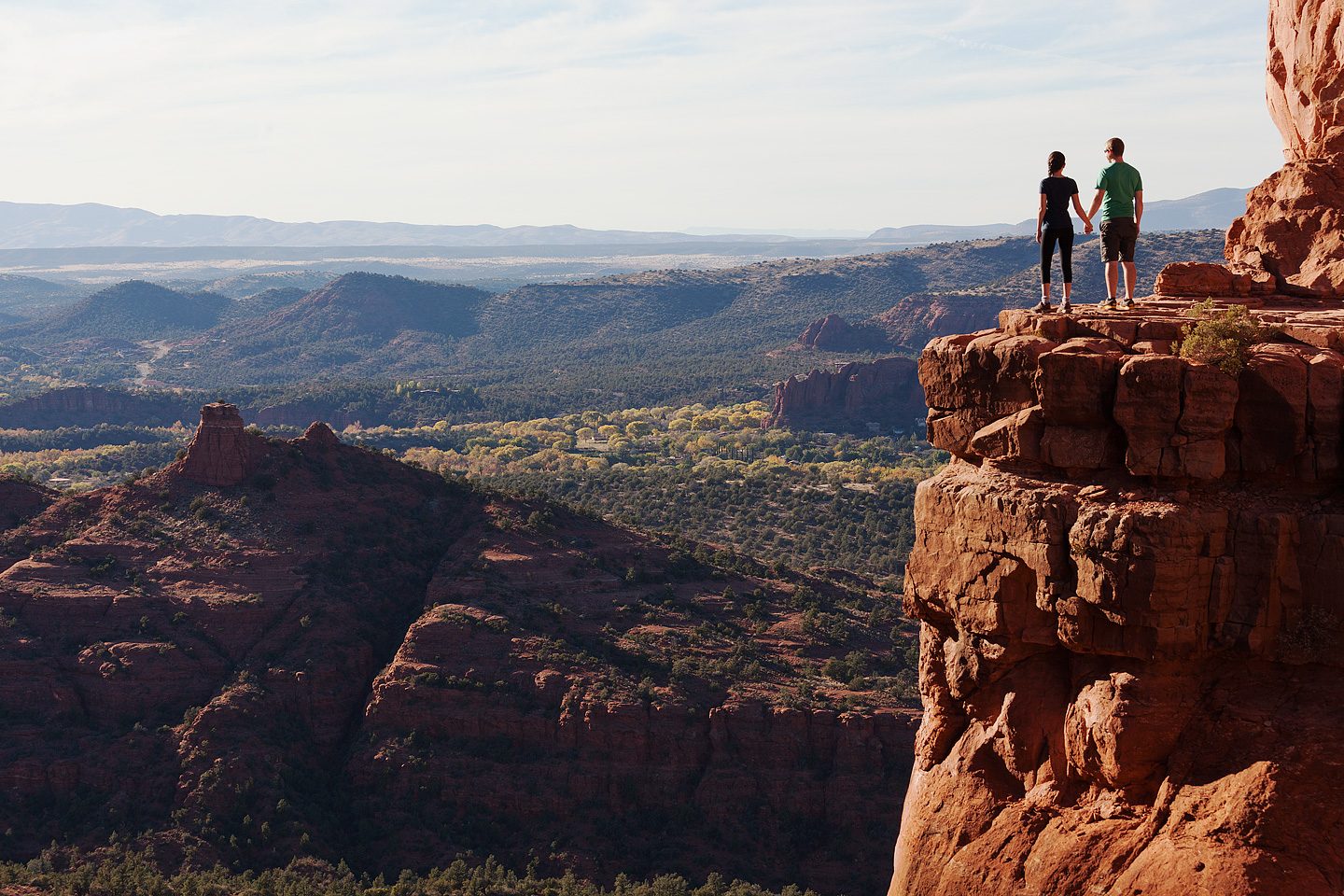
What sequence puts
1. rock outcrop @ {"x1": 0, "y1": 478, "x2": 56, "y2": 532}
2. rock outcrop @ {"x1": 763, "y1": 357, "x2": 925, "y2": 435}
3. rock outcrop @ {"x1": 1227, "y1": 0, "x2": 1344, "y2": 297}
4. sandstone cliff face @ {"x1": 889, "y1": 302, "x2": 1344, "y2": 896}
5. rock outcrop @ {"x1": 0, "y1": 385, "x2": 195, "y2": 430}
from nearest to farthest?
1. sandstone cliff face @ {"x1": 889, "y1": 302, "x2": 1344, "y2": 896}
2. rock outcrop @ {"x1": 1227, "y1": 0, "x2": 1344, "y2": 297}
3. rock outcrop @ {"x1": 0, "y1": 478, "x2": 56, "y2": 532}
4. rock outcrop @ {"x1": 763, "y1": 357, "x2": 925, "y2": 435}
5. rock outcrop @ {"x1": 0, "y1": 385, "x2": 195, "y2": 430}

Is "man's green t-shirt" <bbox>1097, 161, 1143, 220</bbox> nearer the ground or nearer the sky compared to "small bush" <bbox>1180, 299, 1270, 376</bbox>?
nearer the sky

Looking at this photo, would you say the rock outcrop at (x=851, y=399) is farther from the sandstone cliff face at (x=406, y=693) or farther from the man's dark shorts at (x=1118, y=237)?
the man's dark shorts at (x=1118, y=237)

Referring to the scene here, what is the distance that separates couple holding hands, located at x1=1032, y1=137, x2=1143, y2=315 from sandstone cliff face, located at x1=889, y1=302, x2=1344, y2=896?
2.33 m

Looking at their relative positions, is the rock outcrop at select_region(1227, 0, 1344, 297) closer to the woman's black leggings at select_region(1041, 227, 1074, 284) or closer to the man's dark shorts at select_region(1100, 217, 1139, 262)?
the man's dark shorts at select_region(1100, 217, 1139, 262)

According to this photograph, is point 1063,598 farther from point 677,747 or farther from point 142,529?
point 142,529

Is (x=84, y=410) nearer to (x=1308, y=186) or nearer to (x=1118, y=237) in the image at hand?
(x=1308, y=186)

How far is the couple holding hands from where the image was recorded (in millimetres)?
20016

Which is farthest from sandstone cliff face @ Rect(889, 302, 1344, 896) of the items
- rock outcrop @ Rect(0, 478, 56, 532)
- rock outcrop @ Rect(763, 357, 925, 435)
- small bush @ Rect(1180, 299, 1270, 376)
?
rock outcrop @ Rect(763, 357, 925, 435)

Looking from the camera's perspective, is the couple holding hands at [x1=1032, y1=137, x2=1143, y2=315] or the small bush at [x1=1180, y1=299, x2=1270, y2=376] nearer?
the small bush at [x1=1180, y1=299, x2=1270, y2=376]

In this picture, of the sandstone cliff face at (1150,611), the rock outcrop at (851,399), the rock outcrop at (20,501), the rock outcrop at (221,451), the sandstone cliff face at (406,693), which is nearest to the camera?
the sandstone cliff face at (1150,611)

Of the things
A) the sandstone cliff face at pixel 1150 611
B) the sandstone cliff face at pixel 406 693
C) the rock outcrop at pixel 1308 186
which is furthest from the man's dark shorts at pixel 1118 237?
the sandstone cliff face at pixel 406 693

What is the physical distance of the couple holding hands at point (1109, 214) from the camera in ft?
65.7

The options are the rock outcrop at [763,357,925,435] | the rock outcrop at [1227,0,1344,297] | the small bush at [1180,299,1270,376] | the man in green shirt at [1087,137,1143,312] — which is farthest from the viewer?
the rock outcrop at [763,357,925,435]

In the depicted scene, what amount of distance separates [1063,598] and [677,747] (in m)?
39.5
